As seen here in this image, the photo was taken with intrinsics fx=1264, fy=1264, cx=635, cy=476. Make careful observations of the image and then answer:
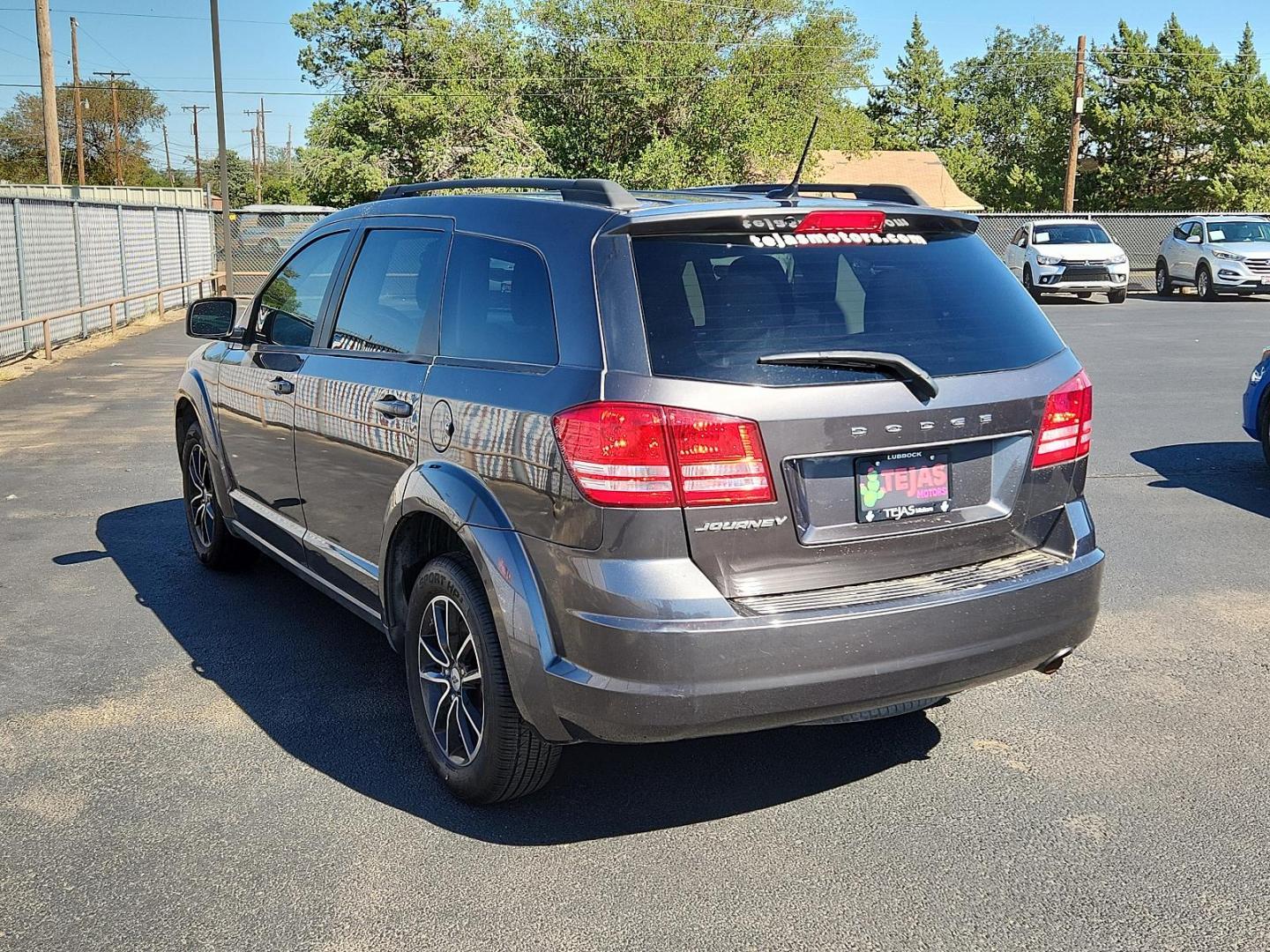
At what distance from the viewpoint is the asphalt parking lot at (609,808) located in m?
3.15

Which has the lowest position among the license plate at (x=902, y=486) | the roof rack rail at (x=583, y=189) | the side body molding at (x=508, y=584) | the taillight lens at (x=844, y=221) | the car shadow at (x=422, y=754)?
the car shadow at (x=422, y=754)

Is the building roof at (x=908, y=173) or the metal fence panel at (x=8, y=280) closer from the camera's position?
the metal fence panel at (x=8, y=280)

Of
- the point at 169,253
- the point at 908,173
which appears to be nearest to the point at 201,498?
the point at 169,253

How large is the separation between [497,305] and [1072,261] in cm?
2616

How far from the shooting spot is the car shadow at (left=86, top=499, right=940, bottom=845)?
376 centimetres

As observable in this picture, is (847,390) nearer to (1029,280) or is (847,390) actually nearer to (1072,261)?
(1072,261)

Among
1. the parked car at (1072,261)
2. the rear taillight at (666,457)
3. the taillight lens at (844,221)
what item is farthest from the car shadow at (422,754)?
the parked car at (1072,261)

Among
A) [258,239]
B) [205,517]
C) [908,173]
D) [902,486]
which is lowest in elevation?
[205,517]

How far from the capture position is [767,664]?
10.4ft

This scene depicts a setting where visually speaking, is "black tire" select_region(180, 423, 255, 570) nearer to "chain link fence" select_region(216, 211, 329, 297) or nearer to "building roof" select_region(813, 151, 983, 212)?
"chain link fence" select_region(216, 211, 329, 297)

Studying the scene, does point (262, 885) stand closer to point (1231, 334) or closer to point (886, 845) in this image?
point (886, 845)

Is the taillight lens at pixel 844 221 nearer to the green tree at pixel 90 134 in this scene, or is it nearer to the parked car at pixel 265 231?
the parked car at pixel 265 231

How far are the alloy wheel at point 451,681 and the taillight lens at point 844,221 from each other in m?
1.48

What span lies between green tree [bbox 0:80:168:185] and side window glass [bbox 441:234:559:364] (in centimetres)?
8850
